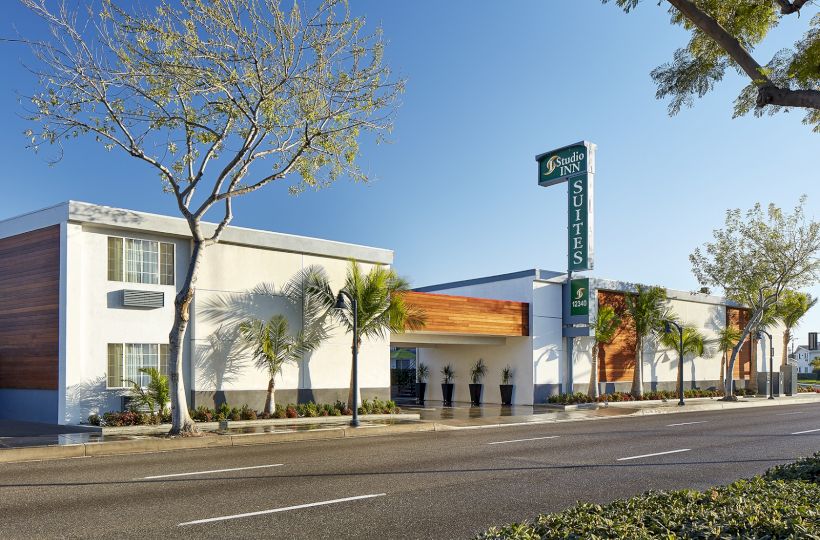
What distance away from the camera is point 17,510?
9234 millimetres

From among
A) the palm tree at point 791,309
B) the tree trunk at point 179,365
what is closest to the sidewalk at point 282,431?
the tree trunk at point 179,365

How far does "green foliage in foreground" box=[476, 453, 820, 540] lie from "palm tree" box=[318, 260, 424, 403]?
16.6 meters

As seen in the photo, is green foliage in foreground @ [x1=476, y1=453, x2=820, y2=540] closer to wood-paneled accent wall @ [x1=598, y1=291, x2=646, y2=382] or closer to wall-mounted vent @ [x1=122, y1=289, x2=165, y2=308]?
wall-mounted vent @ [x1=122, y1=289, x2=165, y2=308]

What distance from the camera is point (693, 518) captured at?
6051 millimetres

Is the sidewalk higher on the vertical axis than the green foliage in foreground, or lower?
lower

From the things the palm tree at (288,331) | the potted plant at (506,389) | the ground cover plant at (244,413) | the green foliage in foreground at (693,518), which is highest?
the palm tree at (288,331)

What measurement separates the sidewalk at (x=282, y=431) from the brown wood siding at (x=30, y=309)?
5.11ft

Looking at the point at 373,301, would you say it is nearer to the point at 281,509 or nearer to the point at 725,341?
the point at 281,509

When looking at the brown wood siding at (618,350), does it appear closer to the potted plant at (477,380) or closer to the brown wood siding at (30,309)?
the potted plant at (477,380)

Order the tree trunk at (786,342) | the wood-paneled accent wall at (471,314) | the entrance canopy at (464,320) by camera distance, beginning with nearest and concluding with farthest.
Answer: the wood-paneled accent wall at (471,314) → the entrance canopy at (464,320) → the tree trunk at (786,342)

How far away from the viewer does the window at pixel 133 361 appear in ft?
65.3

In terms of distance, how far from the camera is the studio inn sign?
31906 mm

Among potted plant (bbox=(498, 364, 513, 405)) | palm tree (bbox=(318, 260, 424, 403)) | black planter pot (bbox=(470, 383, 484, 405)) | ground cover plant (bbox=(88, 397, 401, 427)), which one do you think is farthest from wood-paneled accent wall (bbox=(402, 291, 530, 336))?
ground cover plant (bbox=(88, 397, 401, 427))

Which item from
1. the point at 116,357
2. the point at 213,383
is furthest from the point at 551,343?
the point at 116,357
